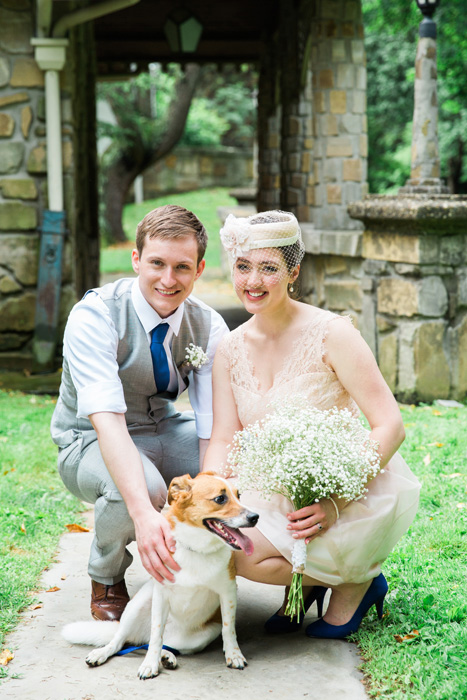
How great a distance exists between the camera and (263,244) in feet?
9.71

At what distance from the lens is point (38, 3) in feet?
21.6

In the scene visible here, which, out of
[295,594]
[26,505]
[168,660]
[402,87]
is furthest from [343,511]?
[402,87]

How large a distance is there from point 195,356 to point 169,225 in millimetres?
570

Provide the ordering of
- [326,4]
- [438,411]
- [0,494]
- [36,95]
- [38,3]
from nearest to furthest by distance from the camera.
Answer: [0,494] < [438,411] < [38,3] < [36,95] < [326,4]

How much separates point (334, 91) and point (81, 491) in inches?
234

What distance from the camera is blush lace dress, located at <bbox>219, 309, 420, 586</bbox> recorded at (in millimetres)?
2751

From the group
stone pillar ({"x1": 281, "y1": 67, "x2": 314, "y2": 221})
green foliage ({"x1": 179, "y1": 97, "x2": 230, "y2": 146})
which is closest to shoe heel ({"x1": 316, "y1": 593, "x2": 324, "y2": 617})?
stone pillar ({"x1": 281, "y1": 67, "x2": 314, "y2": 221})

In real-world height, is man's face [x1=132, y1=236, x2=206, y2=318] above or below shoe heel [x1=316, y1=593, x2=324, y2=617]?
above

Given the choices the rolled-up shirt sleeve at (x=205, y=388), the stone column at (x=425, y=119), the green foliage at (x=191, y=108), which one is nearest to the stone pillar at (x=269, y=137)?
the stone column at (x=425, y=119)

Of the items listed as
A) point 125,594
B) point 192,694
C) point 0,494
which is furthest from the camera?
point 0,494

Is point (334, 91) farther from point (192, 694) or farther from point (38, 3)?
point (192, 694)

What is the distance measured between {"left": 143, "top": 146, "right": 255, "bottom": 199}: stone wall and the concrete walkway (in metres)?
25.4

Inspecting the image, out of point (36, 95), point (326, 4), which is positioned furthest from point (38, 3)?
point (326, 4)

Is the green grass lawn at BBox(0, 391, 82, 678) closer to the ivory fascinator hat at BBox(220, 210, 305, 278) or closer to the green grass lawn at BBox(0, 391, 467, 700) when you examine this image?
the green grass lawn at BBox(0, 391, 467, 700)
